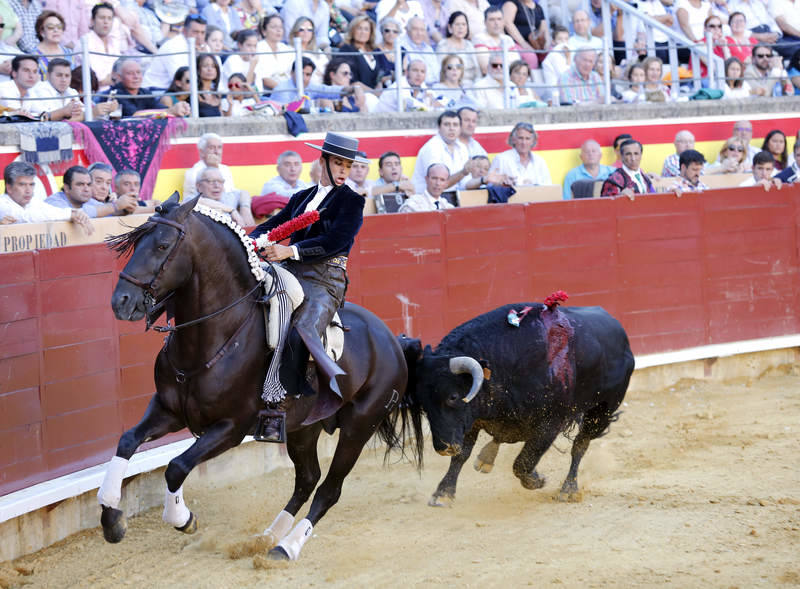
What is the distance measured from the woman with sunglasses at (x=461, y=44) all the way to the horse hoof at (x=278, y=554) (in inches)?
281

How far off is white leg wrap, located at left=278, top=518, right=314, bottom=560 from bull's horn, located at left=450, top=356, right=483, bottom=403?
3.75 ft

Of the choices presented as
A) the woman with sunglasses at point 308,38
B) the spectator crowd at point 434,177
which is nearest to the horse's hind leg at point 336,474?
the spectator crowd at point 434,177

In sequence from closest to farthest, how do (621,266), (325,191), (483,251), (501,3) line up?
(325,191) → (483,251) → (621,266) → (501,3)

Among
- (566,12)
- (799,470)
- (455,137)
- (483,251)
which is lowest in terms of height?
(799,470)

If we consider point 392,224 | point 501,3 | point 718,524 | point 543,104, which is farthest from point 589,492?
point 501,3

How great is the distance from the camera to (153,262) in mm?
4457

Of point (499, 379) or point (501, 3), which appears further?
point (501, 3)

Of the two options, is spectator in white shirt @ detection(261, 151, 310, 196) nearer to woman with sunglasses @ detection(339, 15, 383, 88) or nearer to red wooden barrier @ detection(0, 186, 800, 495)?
red wooden barrier @ detection(0, 186, 800, 495)

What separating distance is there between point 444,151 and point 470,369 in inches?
182

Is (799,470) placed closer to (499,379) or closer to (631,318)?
(499,379)

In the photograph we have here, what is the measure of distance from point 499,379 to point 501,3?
7.84m

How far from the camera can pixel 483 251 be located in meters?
8.48

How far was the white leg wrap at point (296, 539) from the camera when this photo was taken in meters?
5.27

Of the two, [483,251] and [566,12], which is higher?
[566,12]
